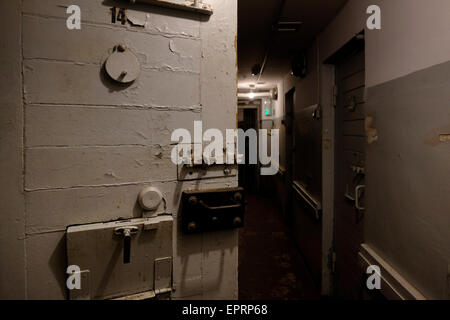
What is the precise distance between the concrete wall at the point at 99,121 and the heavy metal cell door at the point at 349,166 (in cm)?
135

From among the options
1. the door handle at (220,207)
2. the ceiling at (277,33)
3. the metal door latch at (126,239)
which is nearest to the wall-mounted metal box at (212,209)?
the door handle at (220,207)

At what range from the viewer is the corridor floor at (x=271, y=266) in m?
2.81

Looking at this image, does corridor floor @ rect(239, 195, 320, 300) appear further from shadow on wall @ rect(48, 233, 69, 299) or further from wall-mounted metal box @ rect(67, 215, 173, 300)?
shadow on wall @ rect(48, 233, 69, 299)

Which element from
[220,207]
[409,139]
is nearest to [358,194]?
[409,139]

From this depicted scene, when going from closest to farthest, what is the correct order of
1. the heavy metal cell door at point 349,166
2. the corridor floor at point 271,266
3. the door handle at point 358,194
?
1. the door handle at point 358,194
2. the heavy metal cell door at point 349,166
3. the corridor floor at point 271,266

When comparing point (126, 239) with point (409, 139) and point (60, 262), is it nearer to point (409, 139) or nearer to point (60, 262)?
point (60, 262)

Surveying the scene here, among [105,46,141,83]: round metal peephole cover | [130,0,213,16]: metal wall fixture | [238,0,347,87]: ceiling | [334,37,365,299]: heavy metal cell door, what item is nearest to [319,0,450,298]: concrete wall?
[334,37,365,299]: heavy metal cell door

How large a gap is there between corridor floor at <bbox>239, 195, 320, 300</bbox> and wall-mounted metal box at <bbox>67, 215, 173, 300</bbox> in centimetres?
187

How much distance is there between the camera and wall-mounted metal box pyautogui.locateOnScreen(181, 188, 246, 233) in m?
1.27

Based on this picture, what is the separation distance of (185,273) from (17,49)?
128 centimetres

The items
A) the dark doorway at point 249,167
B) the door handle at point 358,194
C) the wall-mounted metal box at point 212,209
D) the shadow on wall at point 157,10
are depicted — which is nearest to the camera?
the shadow on wall at point 157,10

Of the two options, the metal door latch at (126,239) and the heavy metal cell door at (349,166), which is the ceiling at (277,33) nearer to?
the heavy metal cell door at (349,166)

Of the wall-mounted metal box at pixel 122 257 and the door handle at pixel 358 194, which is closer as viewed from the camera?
the wall-mounted metal box at pixel 122 257
